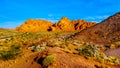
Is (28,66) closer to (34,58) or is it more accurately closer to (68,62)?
(34,58)

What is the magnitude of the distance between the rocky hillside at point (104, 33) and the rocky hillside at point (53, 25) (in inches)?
2274

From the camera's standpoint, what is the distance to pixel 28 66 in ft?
59.1

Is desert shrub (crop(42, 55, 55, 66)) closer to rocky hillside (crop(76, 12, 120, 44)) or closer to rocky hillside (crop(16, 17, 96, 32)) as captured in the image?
rocky hillside (crop(76, 12, 120, 44))

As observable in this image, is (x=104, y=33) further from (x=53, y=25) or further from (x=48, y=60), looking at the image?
(x=53, y=25)

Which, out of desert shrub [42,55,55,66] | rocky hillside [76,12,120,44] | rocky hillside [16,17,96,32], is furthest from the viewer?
rocky hillside [16,17,96,32]

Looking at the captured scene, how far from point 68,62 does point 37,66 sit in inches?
73.1

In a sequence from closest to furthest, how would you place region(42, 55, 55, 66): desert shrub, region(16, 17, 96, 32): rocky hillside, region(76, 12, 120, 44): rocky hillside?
region(42, 55, 55, 66): desert shrub < region(76, 12, 120, 44): rocky hillside < region(16, 17, 96, 32): rocky hillside

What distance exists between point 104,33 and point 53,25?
224 ft

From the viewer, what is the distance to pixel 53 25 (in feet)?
350

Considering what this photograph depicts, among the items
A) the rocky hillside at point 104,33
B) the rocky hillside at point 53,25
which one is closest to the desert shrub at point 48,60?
the rocky hillside at point 104,33

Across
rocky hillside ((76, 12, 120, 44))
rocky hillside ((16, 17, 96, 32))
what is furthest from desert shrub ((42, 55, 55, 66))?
rocky hillside ((16, 17, 96, 32))

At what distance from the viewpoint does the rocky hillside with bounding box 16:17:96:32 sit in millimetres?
102938

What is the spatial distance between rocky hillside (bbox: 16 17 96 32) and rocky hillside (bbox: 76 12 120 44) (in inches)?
2274

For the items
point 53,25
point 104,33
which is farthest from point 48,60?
point 53,25
